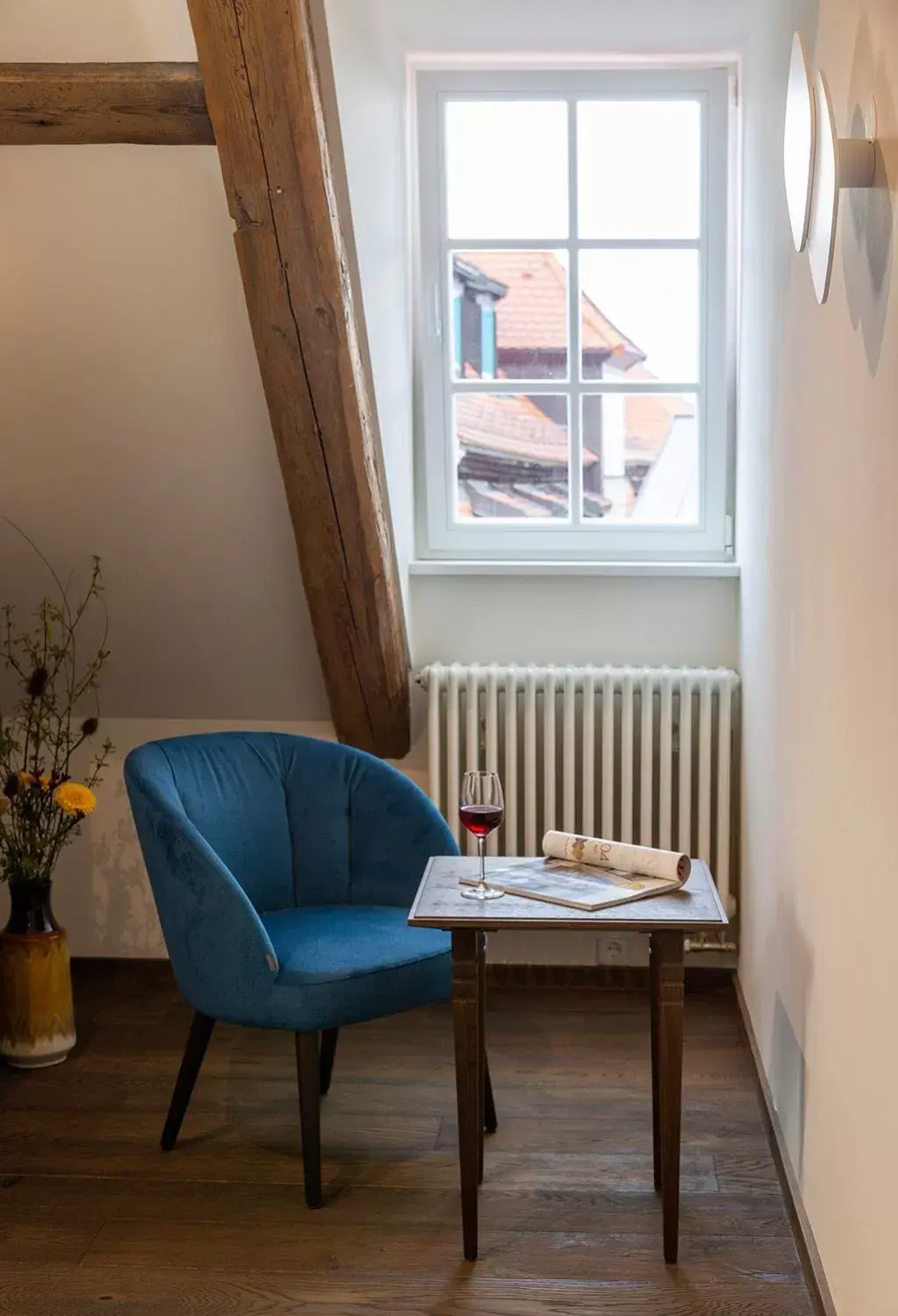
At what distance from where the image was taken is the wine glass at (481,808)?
2.20 m

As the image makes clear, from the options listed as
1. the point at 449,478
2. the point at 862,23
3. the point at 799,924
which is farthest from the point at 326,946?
the point at 862,23

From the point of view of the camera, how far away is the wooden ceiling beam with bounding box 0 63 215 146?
219 cm

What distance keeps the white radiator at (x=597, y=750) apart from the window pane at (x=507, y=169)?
1.11 metres

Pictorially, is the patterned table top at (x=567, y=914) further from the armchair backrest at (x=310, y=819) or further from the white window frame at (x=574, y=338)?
the white window frame at (x=574, y=338)

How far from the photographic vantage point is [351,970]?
2.42 m

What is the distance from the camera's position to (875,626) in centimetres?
172

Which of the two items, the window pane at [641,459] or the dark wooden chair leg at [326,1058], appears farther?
the window pane at [641,459]

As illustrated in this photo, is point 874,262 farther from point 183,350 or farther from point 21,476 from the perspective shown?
point 21,476

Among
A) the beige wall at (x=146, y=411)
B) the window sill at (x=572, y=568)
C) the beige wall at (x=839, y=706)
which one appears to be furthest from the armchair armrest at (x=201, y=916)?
the window sill at (x=572, y=568)

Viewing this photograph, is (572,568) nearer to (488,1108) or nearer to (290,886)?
(290,886)

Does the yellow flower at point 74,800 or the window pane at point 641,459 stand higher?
the window pane at point 641,459

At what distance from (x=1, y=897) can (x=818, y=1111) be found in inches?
92.0

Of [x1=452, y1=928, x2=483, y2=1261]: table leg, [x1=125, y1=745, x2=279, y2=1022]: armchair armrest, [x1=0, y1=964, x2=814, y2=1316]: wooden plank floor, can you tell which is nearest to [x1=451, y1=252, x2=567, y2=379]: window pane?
[x1=125, y1=745, x2=279, y2=1022]: armchair armrest

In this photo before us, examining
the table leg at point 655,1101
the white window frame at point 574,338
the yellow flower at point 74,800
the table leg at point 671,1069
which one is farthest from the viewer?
the white window frame at point 574,338
